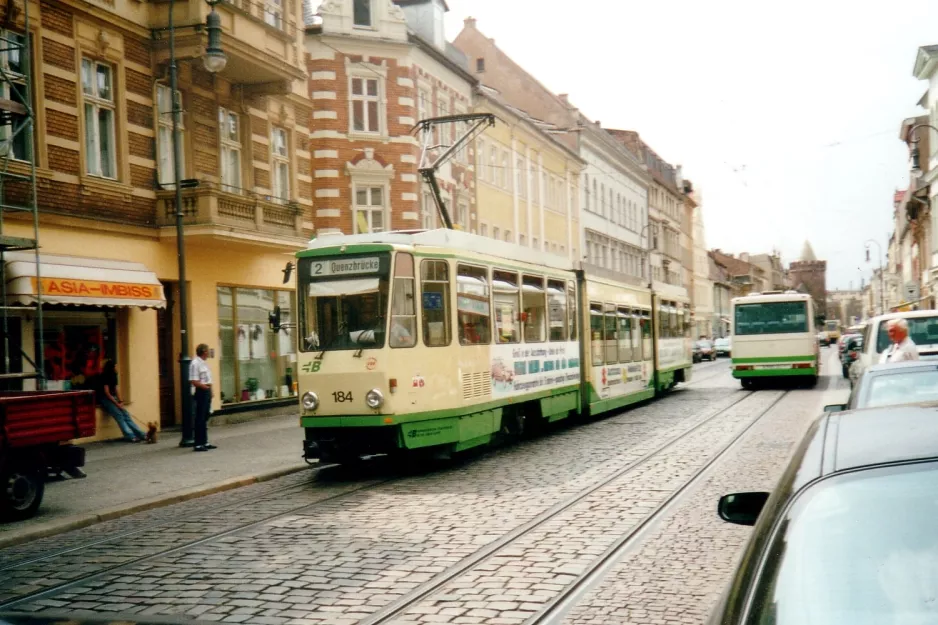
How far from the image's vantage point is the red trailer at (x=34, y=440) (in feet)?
33.6

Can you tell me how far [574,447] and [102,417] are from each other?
8.75 meters

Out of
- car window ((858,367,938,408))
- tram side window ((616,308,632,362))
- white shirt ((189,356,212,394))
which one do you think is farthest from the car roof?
tram side window ((616,308,632,362))

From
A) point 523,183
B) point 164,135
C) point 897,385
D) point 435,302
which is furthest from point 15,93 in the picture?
point 523,183

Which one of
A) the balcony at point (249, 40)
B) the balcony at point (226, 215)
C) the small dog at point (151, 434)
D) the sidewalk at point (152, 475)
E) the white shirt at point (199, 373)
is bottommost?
the sidewalk at point (152, 475)

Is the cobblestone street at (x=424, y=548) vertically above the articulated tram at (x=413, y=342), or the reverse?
the articulated tram at (x=413, y=342)

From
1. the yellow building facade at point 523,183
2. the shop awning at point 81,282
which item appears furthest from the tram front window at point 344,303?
the yellow building facade at point 523,183

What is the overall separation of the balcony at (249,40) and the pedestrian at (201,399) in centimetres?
684

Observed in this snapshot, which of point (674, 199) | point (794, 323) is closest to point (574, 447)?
point (794, 323)

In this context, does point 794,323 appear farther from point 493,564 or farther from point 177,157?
point 493,564

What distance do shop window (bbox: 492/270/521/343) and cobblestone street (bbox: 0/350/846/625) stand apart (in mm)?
2230

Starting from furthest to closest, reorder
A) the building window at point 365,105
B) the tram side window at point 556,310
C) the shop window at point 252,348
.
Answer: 1. the building window at point 365,105
2. the shop window at point 252,348
3. the tram side window at point 556,310

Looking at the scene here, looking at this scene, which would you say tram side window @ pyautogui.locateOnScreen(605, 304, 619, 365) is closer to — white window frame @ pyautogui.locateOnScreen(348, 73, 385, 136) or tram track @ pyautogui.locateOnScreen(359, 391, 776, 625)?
tram track @ pyautogui.locateOnScreen(359, 391, 776, 625)

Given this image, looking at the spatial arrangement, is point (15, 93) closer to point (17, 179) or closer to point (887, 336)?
point (17, 179)

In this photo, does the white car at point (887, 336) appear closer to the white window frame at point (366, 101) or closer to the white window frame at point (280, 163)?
the white window frame at point (280, 163)
